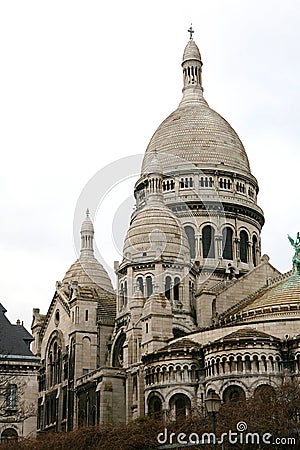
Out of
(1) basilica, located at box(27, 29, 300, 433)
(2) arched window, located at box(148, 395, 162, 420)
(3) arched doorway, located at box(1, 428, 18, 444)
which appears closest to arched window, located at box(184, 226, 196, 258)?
(1) basilica, located at box(27, 29, 300, 433)

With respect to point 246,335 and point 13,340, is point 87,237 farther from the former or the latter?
point 246,335

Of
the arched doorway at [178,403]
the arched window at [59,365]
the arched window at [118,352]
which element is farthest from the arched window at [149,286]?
the arched window at [59,365]

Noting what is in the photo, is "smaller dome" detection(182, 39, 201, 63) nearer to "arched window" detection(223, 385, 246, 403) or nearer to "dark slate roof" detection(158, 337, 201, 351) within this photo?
"dark slate roof" detection(158, 337, 201, 351)

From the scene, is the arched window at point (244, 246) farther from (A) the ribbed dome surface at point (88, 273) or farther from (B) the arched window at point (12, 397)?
(B) the arched window at point (12, 397)

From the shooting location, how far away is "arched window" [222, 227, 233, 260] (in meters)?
88.0

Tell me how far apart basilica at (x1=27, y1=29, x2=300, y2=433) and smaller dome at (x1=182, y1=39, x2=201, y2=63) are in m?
0.20

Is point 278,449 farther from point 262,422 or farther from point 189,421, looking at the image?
point 189,421

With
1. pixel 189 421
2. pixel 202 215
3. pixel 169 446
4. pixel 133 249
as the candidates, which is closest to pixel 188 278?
pixel 133 249

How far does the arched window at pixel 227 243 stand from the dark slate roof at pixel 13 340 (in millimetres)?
24794

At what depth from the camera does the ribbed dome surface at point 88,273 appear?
9200cm

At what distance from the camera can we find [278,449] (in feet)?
135

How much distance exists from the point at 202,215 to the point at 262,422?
46.8 metres

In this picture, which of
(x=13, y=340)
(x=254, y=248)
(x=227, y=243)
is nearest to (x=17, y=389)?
(x=13, y=340)

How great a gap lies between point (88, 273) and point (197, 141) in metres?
18.3
